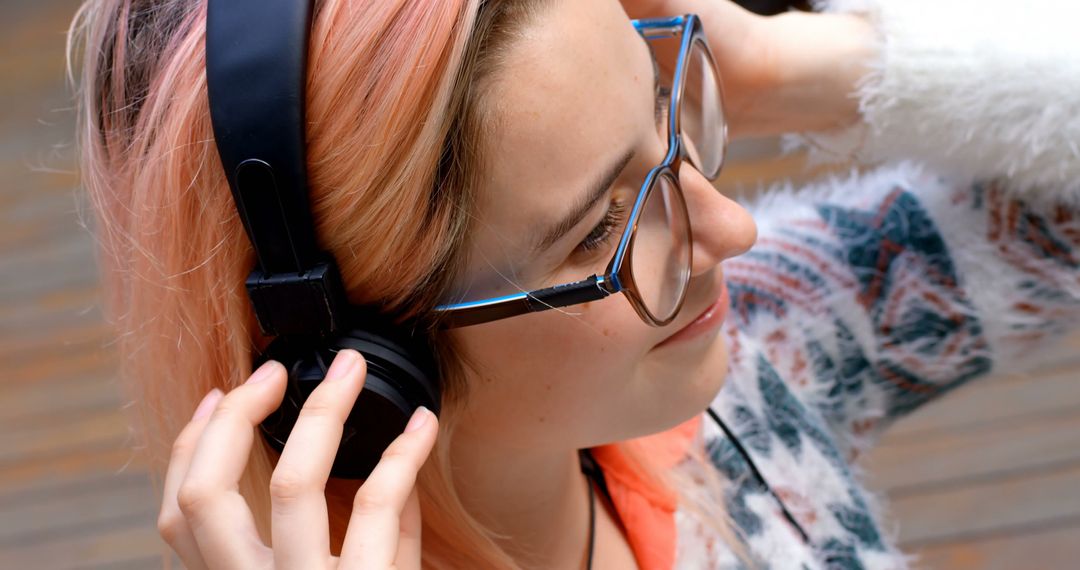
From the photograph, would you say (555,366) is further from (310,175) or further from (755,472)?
(755,472)

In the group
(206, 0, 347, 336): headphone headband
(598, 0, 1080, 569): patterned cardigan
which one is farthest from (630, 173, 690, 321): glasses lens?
(598, 0, 1080, 569): patterned cardigan

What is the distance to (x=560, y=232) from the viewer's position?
812 millimetres

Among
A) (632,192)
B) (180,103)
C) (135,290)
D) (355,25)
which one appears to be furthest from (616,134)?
(135,290)

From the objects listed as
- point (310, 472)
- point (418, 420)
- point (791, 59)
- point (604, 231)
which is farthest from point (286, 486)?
point (791, 59)

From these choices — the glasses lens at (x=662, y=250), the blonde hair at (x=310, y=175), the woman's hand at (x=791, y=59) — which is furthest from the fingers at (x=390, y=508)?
the woman's hand at (x=791, y=59)

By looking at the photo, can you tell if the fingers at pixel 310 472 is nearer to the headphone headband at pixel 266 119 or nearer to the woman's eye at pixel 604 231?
the headphone headband at pixel 266 119

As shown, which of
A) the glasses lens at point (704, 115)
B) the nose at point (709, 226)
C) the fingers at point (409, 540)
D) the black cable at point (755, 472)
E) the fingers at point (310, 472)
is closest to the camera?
the fingers at point (310, 472)

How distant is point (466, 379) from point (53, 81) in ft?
12.6

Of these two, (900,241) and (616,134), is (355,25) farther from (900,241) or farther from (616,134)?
(900,241)

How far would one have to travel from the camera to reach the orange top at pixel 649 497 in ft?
3.82

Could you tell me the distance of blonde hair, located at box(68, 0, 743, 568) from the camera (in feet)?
2.41

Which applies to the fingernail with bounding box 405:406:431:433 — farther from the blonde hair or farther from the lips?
the lips

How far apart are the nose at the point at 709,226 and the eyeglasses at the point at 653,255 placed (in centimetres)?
2

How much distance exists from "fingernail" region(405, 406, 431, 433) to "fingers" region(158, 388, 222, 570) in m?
0.17
